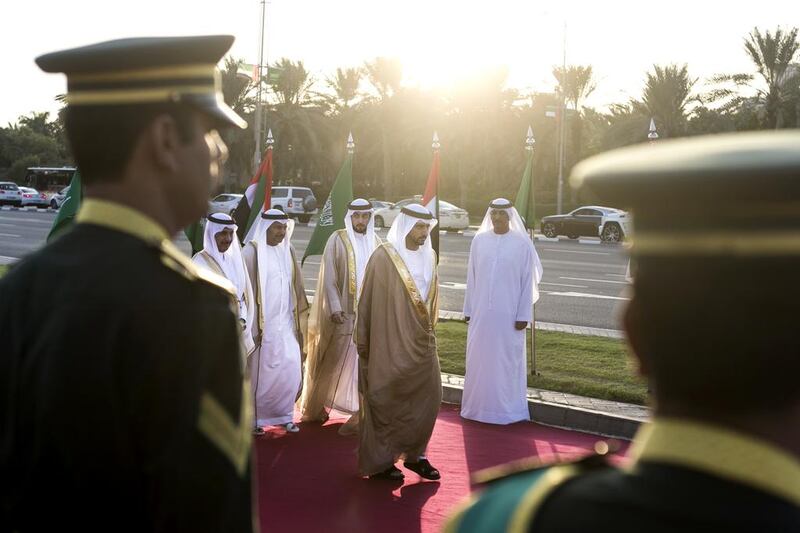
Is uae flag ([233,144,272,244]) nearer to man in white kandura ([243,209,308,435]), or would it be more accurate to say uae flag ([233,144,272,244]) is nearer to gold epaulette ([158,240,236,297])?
man in white kandura ([243,209,308,435])

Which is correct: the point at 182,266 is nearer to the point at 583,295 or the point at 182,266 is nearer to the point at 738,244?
the point at 738,244

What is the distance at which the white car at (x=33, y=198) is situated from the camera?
164 ft

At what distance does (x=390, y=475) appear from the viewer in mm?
7008

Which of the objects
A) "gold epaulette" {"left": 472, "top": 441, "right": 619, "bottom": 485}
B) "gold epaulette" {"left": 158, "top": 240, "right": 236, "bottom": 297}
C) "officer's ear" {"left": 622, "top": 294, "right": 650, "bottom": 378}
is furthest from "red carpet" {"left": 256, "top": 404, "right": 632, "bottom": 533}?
"officer's ear" {"left": 622, "top": 294, "right": 650, "bottom": 378}

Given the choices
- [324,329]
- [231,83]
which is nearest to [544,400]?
[324,329]

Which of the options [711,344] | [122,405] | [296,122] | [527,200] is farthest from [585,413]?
[296,122]

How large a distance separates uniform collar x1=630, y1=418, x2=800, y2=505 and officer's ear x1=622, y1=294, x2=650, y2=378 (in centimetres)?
10

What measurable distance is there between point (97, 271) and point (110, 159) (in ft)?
0.75

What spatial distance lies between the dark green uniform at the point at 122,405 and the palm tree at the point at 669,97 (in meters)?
39.3

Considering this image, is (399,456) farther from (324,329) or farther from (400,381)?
(324,329)

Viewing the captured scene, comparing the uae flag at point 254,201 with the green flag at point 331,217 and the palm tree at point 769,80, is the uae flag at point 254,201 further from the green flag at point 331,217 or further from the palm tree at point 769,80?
the palm tree at point 769,80

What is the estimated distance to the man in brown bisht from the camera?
7.11 m

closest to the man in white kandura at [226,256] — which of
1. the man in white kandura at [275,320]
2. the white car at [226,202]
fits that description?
the man in white kandura at [275,320]

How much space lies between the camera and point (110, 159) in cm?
191
